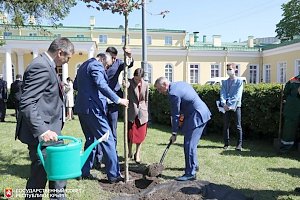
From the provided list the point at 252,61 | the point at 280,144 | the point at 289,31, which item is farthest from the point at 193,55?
the point at 280,144

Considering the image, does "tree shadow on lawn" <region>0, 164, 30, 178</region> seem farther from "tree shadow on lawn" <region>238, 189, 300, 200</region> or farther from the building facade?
the building facade

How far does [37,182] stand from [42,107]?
777 millimetres

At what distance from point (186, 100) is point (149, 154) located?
216cm

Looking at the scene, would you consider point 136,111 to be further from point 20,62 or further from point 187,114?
point 20,62

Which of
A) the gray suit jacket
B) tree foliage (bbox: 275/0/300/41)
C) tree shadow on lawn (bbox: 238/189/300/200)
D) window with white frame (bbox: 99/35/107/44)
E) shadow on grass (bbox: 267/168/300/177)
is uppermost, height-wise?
tree foliage (bbox: 275/0/300/41)

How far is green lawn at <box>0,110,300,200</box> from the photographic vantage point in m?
4.64

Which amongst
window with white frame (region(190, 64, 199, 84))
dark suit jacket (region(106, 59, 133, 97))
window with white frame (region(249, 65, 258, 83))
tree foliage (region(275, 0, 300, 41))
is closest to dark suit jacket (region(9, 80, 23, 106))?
dark suit jacket (region(106, 59, 133, 97))

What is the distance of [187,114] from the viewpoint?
16.9 ft

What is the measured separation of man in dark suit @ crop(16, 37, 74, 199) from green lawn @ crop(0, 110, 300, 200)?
1061 millimetres

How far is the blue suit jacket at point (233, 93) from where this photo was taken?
23.4 feet

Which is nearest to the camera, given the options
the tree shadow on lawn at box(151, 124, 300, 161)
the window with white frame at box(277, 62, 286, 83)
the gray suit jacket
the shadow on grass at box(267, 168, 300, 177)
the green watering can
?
the green watering can

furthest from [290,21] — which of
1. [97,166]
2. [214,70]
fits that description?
[97,166]

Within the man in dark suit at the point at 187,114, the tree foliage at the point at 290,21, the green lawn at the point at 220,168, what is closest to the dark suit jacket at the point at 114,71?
the man in dark suit at the point at 187,114

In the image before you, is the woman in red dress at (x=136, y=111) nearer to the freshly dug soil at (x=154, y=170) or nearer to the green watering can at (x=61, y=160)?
the freshly dug soil at (x=154, y=170)
